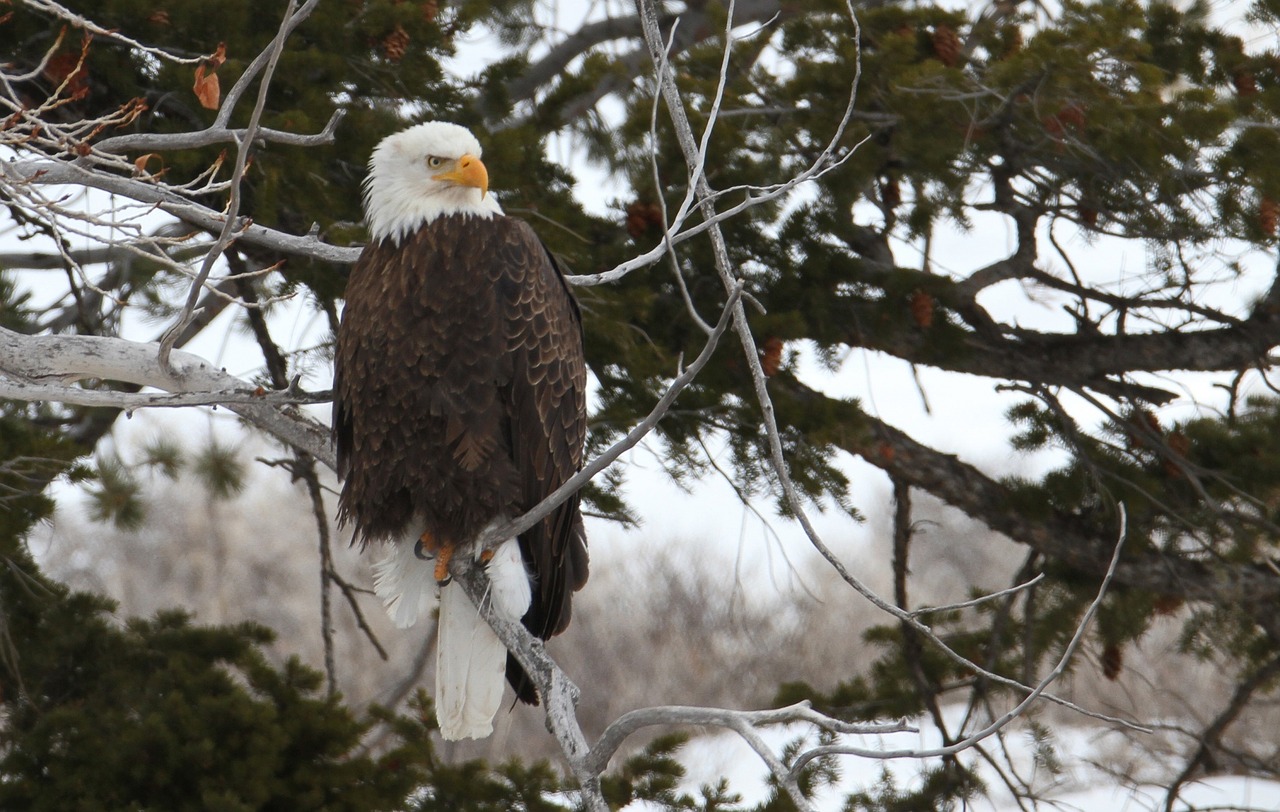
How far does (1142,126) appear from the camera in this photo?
3723 mm

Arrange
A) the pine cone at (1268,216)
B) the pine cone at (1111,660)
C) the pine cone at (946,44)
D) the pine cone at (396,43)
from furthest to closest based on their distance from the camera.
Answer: the pine cone at (1111,660)
the pine cone at (946,44)
the pine cone at (396,43)
the pine cone at (1268,216)

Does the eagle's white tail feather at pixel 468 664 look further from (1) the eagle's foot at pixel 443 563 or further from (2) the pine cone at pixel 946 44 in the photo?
(2) the pine cone at pixel 946 44

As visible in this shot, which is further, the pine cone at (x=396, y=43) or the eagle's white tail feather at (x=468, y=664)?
the pine cone at (x=396, y=43)

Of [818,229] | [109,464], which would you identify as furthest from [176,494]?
[818,229]

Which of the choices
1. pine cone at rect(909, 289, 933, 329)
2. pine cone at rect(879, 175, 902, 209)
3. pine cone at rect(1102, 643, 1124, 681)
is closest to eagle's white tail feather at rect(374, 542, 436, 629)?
pine cone at rect(909, 289, 933, 329)

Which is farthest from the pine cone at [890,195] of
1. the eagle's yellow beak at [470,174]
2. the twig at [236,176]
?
the twig at [236,176]

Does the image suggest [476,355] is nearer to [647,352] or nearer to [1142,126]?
[647,352]

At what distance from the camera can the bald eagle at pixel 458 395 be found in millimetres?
3041

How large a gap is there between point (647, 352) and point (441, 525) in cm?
107

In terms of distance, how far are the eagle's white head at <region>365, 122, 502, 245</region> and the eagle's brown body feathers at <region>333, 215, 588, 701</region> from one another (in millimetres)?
45

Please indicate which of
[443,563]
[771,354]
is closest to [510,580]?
[443,563]

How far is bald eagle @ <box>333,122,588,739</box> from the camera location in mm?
3041

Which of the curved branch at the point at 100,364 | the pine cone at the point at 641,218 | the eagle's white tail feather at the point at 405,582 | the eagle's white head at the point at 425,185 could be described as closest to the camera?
the curved branch at the point at 100,364

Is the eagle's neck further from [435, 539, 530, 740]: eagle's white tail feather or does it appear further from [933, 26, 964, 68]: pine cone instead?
[933, 26, 964, 68]: pine cone
